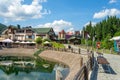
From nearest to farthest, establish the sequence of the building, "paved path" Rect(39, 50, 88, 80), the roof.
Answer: "paved path" Rect(39, 50, 88, 80) → the building → the roof

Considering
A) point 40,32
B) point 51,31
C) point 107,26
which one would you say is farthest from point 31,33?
point 107,26

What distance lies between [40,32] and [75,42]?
2326 centimetres

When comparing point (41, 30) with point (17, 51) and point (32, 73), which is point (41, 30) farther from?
point (32, 73)

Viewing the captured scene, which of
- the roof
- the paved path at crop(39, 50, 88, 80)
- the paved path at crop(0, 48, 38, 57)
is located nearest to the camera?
the paved path at crop(39, 50, 88, 80)

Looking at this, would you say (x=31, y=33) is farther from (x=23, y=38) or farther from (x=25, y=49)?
(x=25, y=49)

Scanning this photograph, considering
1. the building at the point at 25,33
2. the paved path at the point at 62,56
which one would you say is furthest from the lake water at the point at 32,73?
the building at the point at 25,33

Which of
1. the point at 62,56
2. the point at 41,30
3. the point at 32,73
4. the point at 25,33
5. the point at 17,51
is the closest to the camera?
the point at 32,73

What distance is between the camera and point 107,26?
244 ft

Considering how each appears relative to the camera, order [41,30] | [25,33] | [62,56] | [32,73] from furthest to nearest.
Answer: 1. [41,30]
2. [25,33]
3. [62,56]
4. [32,73]

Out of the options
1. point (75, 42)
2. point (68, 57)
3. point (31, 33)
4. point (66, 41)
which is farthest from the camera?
point (66, 41)

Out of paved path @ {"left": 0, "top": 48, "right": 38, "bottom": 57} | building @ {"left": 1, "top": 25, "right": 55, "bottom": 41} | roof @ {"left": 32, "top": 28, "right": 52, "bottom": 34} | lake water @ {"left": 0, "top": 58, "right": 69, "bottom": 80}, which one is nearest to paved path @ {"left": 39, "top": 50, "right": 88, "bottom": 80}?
lake water @ {"left": 0, "top": 58, "right": 69, "bottom": 80}

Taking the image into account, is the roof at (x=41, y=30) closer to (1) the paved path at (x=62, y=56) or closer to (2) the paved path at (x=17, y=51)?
(2) the paved path at (x=17, y=51)

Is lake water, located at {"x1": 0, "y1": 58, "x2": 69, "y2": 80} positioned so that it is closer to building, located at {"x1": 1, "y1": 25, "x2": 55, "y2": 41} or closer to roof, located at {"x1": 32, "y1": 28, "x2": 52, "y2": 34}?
building, located at {"x1": 1, "y1": 25, "x2": 55, "y2": 41}

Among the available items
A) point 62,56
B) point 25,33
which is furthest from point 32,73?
point 25,33
